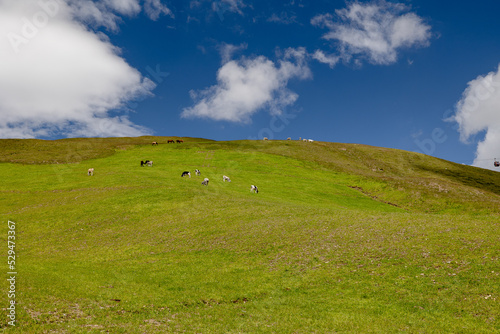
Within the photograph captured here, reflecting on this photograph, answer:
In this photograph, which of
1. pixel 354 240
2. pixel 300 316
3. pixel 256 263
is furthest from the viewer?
pixel 354 240

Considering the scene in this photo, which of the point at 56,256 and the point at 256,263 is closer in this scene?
the point at 256,263

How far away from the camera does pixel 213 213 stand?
135 feet

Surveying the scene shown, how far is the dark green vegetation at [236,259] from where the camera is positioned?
15609mm

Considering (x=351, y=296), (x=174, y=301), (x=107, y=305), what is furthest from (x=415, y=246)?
(x=107, y=305)

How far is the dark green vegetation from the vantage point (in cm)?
1561

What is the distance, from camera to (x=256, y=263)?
84.4ft

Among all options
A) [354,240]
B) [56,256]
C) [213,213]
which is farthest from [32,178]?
[354,240]

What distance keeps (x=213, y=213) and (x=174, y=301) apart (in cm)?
2263

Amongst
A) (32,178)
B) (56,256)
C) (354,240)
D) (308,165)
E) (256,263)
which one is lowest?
(56,256)

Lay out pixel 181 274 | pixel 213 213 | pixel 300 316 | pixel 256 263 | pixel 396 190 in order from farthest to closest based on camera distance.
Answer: pixel 396 190 → pixel 213 213 → pixel 256 263 → pixel 181 274 → pixel 300 316

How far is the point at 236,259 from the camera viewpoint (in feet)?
89.0

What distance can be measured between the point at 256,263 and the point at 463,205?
A: 5917 cm

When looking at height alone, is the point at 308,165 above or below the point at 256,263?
above

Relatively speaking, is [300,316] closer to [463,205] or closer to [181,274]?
[181,274]
